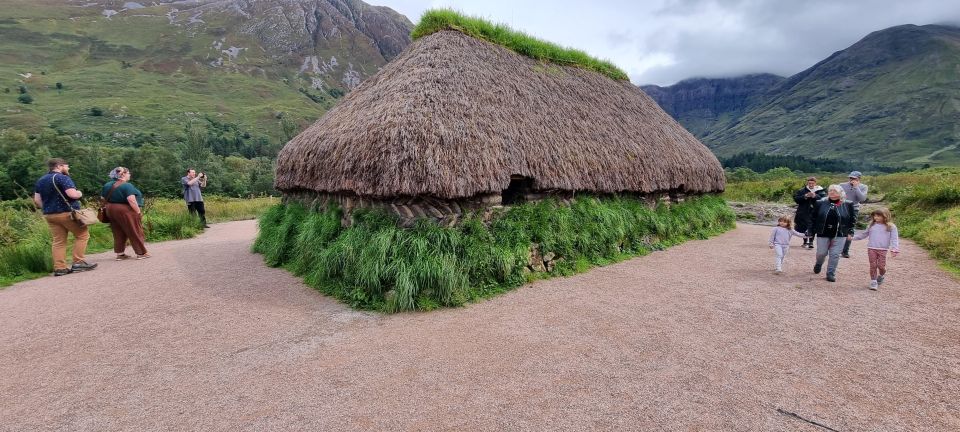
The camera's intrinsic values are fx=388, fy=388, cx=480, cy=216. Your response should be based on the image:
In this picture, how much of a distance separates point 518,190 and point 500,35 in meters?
4.78

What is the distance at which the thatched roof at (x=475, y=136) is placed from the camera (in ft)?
Answer: 19.4

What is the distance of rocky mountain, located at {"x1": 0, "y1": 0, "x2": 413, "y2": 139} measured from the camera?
83875mm

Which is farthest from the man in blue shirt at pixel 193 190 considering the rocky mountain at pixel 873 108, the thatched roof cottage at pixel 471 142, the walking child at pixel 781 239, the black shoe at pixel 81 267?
the rocky mountain at pixel 873 108

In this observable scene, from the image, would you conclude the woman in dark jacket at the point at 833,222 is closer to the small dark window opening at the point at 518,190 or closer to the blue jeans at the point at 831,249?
the blue jeans at the point at 831,249

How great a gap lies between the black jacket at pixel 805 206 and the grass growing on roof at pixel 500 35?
22.1 ft

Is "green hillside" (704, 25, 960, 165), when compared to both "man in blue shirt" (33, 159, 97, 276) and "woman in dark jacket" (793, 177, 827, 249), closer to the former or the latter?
"woman in dark jacket" (793, 177, 827, 249)

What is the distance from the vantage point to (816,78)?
144875 millimetres

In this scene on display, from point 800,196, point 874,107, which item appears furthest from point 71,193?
point 874,107

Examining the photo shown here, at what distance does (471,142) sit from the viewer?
6.30 meters

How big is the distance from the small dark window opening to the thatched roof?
0.61 ft

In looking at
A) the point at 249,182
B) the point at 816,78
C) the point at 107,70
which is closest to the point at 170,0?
the point at 107,70

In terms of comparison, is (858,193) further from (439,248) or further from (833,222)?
(439,248)

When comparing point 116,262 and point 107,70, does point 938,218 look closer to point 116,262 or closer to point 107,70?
point 116,262

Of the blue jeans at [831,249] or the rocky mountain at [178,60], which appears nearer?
the blue jeans at [831,249]
